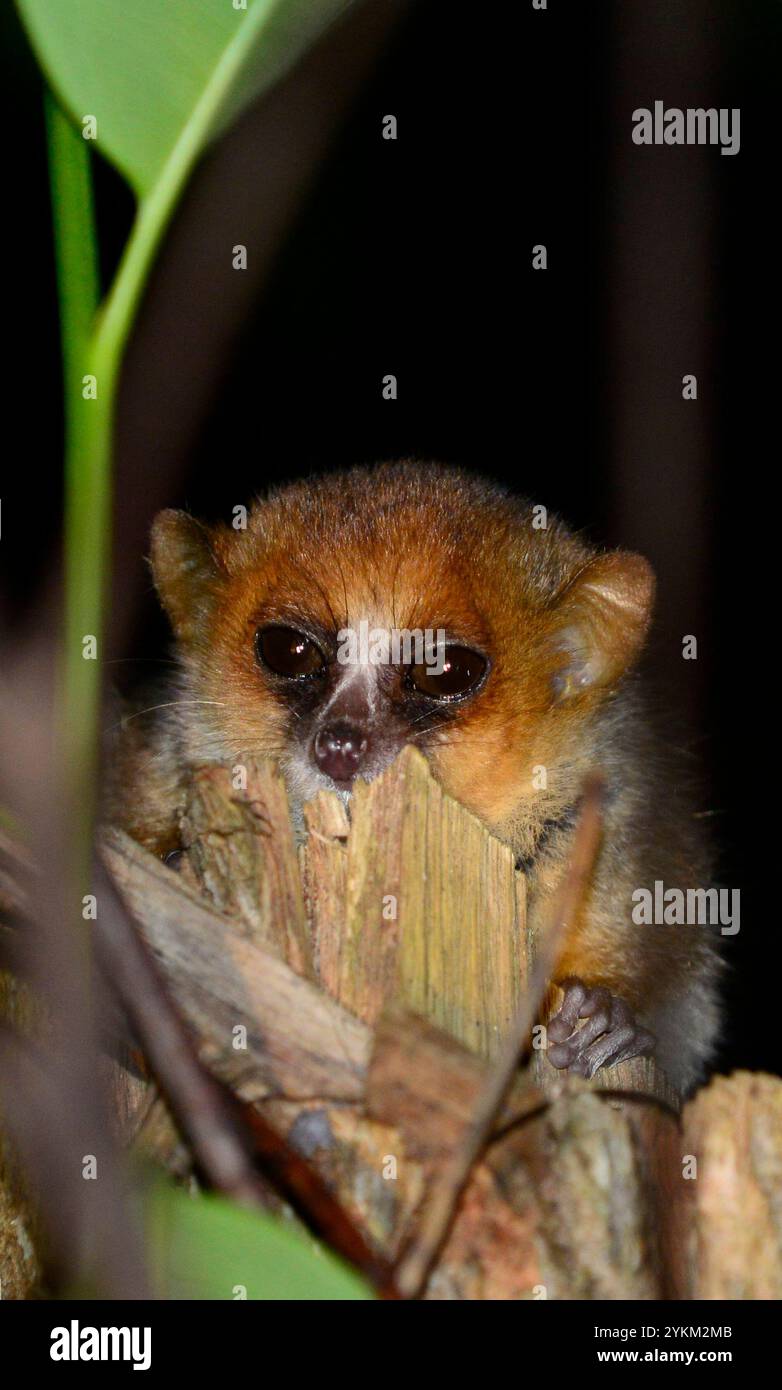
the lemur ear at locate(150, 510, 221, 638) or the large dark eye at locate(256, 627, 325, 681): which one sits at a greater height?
the lemur ear at locate(150, 510, 221, 638)

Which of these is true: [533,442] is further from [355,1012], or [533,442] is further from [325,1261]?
[325,1261]

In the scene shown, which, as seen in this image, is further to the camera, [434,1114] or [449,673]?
[449,673]

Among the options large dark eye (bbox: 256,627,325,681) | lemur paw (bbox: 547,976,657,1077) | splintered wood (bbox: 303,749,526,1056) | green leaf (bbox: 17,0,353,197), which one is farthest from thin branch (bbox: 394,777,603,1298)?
large dark eye (bbox: 256,627,325,681)

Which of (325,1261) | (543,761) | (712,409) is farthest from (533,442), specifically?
(325,1261)

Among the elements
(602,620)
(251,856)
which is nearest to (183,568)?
(602,620)

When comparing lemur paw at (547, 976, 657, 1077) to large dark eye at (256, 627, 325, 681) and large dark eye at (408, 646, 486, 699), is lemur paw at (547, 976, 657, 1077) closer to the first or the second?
large dark eye at (408, 646, 486, 699)

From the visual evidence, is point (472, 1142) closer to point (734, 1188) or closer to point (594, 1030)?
point (734, 1188)

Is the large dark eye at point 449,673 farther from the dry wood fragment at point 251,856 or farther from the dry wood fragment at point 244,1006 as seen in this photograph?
the dry wood fragment at point 244,1006
